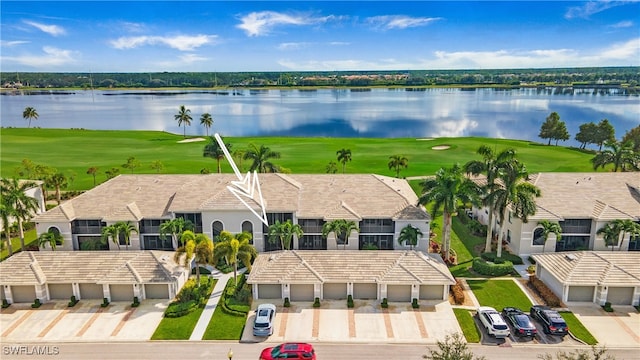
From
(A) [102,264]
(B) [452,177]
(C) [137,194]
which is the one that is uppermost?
(B) [452,177]

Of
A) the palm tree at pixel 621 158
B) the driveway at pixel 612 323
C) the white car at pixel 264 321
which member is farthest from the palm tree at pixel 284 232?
the palm tree at pixel 621 158

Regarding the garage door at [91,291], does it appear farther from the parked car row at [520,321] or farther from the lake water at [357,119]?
the lake water at [357,119]

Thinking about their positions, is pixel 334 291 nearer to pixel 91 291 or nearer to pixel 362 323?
pixel 362 323

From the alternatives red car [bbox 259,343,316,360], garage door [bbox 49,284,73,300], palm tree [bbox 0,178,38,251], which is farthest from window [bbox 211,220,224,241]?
palm tree [bbox 0,178,38,251]

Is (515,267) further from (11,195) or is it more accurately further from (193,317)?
(11,195)

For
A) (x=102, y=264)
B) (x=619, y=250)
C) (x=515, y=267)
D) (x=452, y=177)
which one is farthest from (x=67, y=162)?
(x=619, y=250)

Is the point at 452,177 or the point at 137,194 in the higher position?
the point at 452,177
